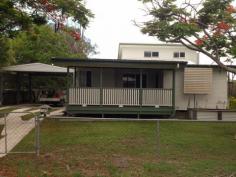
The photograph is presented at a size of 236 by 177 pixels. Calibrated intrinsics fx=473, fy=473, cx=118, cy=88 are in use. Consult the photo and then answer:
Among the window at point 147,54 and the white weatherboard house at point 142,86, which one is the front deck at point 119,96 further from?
the window at point 147,54

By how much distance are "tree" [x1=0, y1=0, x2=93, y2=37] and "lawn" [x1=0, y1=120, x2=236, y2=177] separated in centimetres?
419

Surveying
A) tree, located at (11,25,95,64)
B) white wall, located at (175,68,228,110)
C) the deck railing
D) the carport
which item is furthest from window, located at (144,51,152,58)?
the deck railing

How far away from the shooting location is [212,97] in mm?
27500

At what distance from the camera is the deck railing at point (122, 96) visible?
24.1m

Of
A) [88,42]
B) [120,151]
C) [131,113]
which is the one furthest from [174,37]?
[88,42]

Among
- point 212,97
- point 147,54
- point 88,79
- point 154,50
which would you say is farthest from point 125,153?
point 154,50

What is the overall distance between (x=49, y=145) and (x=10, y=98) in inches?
916

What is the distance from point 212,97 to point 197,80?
1.72 meters

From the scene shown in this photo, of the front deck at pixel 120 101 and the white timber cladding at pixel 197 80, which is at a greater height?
the white timber cladding at pixel 197 80

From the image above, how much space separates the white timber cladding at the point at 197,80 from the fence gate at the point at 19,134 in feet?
30.1

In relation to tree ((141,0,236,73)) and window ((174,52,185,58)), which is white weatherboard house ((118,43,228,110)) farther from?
window ((174,52,185,58))

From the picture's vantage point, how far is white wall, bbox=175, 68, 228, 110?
27.1m

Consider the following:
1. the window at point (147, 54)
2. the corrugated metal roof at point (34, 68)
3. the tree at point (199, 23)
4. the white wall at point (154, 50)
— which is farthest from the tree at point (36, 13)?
the window at point (147, 54)

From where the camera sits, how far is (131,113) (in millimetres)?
24234
